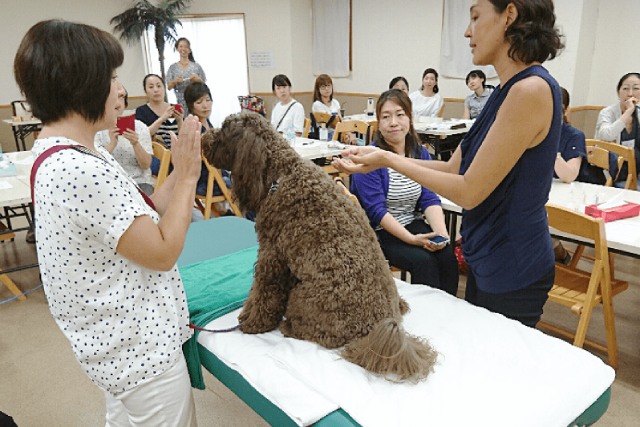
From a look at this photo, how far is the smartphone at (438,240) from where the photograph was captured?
7.69 feet

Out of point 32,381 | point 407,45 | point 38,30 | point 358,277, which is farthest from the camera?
Answer: point 407,45

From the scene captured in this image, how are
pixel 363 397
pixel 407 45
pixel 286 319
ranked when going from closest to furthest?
pixel 363 397 → pixel 286 319 → pixel 407 45

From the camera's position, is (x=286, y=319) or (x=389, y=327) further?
(x=286, y=319)

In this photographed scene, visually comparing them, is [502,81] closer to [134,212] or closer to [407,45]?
[134,212]

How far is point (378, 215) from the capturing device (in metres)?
2.41

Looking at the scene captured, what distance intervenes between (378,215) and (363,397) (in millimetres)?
1349

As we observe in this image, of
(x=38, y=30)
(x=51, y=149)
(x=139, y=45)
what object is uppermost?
(x=139, y=45)

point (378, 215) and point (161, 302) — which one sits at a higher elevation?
point (161, 302)

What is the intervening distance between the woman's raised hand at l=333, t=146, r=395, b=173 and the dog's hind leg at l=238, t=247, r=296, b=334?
0.39 m

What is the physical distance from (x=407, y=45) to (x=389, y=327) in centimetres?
707

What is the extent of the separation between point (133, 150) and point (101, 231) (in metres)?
2.69

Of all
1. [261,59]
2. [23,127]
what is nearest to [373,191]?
[23,127]

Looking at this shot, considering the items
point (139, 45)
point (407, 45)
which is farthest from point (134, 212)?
point (139, 45)

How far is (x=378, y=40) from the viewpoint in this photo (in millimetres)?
7887
